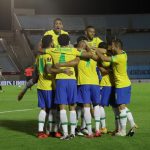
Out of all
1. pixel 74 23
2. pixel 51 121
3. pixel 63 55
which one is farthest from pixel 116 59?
pixel 74 23

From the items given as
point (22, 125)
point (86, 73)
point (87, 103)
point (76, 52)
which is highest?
point (76, 52)

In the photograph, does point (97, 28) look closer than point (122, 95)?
No

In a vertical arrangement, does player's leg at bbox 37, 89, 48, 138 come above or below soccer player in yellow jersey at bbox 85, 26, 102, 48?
below

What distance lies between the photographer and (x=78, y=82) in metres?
10.0

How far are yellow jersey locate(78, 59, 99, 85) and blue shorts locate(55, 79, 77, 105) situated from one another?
0.38m

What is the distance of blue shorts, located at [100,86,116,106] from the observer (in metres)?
10.3

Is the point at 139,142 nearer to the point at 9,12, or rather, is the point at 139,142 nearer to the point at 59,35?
the point at 59,35

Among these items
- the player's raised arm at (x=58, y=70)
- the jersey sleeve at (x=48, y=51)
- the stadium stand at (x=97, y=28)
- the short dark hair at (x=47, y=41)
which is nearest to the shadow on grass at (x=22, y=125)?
the player's raised arm at (x=58, y=70)

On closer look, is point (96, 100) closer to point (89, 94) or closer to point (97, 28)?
point (89, 94)

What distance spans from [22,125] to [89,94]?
299 centimetres

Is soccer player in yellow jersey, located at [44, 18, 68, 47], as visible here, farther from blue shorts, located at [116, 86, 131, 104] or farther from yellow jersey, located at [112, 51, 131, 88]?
blue shorts, located at [116, 86, 131, 104]


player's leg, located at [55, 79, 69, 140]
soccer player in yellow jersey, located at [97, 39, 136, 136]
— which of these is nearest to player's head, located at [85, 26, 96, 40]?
soccer player in yellow jersey, located at [97, 39, 136, 136]

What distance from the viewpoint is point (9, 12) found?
176ft

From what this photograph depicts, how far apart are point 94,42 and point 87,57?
0.91 m
